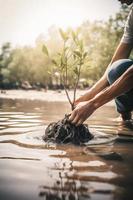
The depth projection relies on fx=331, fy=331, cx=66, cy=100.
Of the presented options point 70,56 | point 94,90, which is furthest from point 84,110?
point 70,56

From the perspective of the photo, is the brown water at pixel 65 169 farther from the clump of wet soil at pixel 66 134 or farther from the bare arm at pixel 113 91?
the bare arm at pixel 113 91

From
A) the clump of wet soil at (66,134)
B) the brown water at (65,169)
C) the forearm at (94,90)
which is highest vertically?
the brown water at (65,169)

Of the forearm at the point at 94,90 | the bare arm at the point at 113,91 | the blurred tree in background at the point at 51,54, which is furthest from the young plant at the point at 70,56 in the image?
the blurred tree in background at the point at 51,54

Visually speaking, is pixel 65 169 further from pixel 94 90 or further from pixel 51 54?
pixel 51 54

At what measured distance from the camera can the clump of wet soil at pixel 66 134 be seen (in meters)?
3.40

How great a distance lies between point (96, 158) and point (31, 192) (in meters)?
0.94

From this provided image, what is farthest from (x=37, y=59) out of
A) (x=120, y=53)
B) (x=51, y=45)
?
(x=120, y=53)

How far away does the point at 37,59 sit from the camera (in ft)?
214

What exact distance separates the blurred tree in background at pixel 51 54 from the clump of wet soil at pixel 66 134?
22.2 m

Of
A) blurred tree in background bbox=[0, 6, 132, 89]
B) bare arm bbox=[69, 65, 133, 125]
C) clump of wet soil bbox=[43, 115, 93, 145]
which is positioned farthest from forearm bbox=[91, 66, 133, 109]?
blurred tree in background bbox=[0, 6, 132, 89]

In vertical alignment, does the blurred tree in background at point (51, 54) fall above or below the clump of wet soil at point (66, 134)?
below

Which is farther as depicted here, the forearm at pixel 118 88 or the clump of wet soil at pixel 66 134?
the clump of wet soil at pixel 66 134

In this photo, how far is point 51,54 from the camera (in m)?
55.8

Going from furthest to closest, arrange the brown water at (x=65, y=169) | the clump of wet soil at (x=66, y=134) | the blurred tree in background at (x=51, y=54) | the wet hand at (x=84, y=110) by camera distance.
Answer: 1. the blurred tree in background at (x=51, y=54)
2. the clump of wet soil at (x=66, y=134)
3. the wet hand at (x=84, y=110)
4. the brown water at (x=65, y=169)
